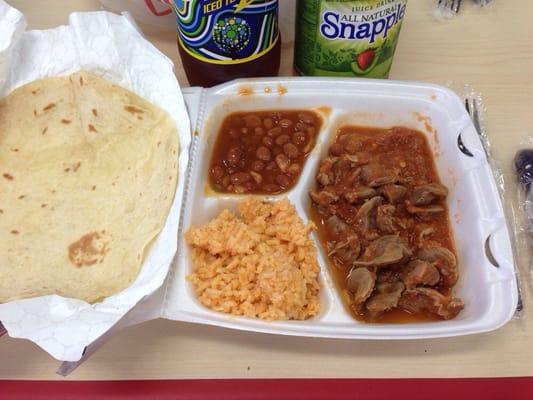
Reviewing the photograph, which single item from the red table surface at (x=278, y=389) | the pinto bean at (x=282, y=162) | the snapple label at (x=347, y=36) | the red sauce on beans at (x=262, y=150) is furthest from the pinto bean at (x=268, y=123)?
the red table surface at (x=278, y=389)

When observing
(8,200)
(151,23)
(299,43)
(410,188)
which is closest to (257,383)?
(410,188)

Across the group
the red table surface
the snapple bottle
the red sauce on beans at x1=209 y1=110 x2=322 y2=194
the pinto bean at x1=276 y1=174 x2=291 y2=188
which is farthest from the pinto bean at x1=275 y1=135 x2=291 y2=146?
the red table surface

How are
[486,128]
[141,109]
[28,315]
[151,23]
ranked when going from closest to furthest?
[28,315] → [141,109] → [486,128] → [151,23]

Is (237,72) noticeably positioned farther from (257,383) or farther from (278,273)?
(257,383)

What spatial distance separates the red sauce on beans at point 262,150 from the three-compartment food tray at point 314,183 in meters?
0.02

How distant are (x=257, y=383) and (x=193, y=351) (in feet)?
0.60

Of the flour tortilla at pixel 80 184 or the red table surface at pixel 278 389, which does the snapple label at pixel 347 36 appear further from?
the red table surface at pixel 278 389

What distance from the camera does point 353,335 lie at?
3.73 feet

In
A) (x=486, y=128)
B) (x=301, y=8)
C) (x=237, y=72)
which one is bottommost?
(x=486, y=128)

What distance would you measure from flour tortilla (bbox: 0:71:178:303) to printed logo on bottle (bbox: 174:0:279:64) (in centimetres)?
23

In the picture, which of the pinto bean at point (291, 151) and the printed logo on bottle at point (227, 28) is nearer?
the printed logo on bottle at point (227, 28)

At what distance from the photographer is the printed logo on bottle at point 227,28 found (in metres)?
1.33

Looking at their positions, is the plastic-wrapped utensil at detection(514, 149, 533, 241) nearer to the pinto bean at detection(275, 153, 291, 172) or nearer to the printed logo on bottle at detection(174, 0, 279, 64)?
the pinto bean at detection(275, 153, 291, 172)

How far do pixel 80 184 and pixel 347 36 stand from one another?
88 centimetres
